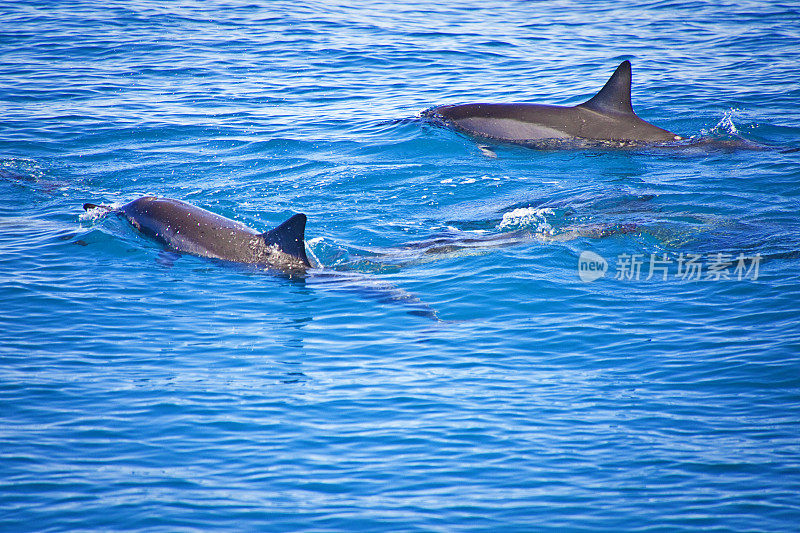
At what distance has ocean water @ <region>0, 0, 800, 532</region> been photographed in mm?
6297

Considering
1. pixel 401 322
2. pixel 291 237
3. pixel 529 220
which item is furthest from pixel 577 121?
pixel 401 322

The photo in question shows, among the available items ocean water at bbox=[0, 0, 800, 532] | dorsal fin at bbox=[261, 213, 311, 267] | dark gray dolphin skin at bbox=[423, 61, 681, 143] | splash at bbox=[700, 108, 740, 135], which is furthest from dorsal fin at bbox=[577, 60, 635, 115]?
dorsal fin at bbox=[261, 213, 311, 267]

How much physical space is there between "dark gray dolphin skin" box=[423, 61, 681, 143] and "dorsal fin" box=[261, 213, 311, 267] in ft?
21.7

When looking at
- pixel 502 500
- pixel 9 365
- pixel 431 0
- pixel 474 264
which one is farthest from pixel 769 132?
pixel 431 0

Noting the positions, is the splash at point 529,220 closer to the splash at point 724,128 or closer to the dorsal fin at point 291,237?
the dorsal fin at point 291,237

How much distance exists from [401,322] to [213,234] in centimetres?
328

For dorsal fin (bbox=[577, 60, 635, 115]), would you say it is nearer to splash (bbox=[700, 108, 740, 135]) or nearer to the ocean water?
the ocean water

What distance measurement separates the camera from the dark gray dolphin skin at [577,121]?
1504cm

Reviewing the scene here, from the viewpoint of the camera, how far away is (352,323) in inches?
365

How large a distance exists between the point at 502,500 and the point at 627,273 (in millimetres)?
5030

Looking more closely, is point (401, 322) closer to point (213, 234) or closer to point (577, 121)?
point (213, 234)

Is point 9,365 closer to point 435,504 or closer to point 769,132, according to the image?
point 435,504

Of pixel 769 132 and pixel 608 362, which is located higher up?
pixel 769 132

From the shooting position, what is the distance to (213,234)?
1091 centimetres
